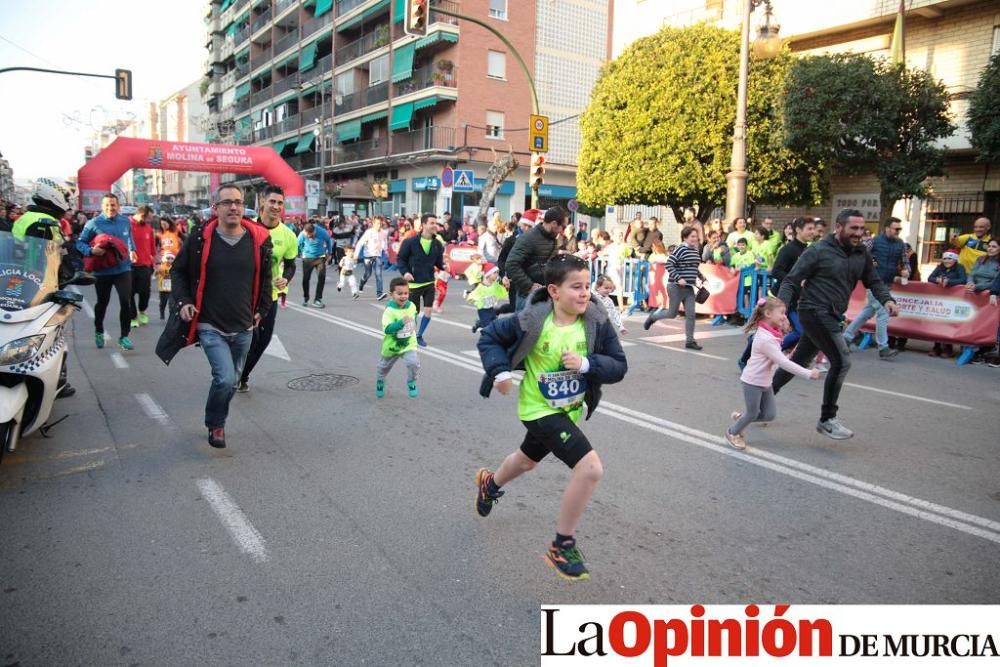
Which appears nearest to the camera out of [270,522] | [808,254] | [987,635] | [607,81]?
[987,635]

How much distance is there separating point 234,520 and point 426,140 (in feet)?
114

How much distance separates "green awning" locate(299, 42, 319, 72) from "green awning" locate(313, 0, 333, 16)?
208cm

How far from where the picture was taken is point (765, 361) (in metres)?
5.67

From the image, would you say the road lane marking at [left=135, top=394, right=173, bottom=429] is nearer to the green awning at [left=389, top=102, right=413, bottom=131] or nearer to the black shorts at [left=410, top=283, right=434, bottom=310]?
the black shorts at [left=410, top=283, right=434, bottom=310]

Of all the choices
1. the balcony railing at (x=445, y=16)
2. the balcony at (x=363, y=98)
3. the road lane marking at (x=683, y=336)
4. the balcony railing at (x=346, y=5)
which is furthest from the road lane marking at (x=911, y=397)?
the balcony railing at (x=346, y=5)

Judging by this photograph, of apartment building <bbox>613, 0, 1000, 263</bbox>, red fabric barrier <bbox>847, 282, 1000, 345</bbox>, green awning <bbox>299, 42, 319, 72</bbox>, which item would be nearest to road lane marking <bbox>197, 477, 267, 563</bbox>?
red fabric barrier <bbox>847, 282, 1000, 345</bbox>

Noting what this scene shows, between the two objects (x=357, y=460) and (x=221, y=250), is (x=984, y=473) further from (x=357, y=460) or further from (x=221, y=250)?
(x=221, y=250)

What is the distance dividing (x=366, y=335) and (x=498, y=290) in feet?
6.69

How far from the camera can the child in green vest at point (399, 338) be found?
712cm

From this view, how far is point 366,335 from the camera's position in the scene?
11086 millimetres

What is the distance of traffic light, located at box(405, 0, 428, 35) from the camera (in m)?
14.1

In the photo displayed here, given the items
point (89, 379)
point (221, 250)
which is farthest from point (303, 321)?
point (221, 250)

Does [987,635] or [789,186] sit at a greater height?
[789,186]

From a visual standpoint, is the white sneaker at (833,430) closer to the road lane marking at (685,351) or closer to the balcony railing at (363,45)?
the road lane marking at (685,351)
